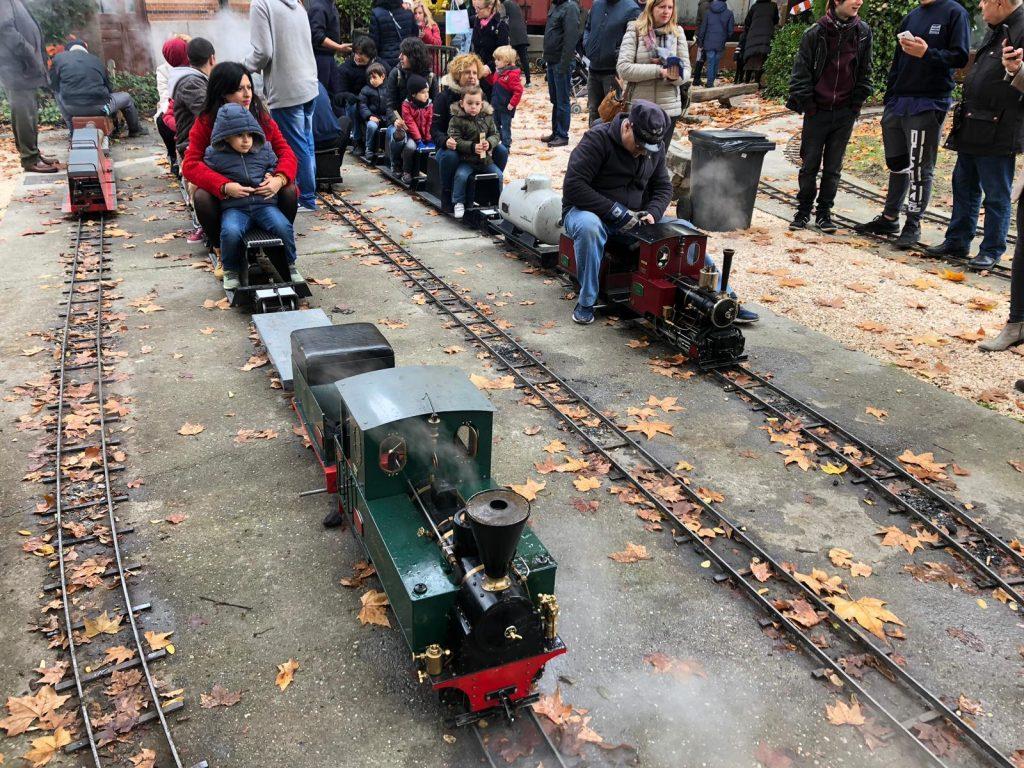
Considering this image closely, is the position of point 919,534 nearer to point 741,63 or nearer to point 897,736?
point 897,736

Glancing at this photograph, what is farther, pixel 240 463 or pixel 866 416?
pixel 866 416

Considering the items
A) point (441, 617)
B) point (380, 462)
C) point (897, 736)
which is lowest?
point (897, 736)

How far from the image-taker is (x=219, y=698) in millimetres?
3547

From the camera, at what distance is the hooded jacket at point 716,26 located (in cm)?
1806

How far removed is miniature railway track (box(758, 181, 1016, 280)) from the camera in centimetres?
900

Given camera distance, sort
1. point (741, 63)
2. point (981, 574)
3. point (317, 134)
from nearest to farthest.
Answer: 1. point (981, 574)
2. point (317, 134)
3. point (741, 63)

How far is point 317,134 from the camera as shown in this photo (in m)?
11.4

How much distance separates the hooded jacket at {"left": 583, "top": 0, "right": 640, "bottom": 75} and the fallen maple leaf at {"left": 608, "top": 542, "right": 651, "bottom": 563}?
362 inches

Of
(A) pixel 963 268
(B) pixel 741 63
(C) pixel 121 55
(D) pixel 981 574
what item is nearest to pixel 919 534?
(D) pixel 981 574

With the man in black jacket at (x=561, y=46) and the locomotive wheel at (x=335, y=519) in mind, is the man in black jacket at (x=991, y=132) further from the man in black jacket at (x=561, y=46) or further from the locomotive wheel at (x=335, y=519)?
the locomotive wheel at (x=335, y=519)

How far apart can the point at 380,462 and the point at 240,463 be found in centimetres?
206

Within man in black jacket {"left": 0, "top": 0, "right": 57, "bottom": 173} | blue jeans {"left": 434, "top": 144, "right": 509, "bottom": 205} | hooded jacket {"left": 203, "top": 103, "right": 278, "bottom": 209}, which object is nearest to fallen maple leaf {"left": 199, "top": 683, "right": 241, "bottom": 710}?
hooded jacket {"left": 203, "top": 103, "right": 278, "bottom": 209}

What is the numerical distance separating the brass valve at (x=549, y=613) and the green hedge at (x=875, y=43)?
13.8 meters

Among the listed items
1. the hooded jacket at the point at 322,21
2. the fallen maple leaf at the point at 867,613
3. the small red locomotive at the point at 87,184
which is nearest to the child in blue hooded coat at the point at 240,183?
the small red locomotive at the point at 87,184
